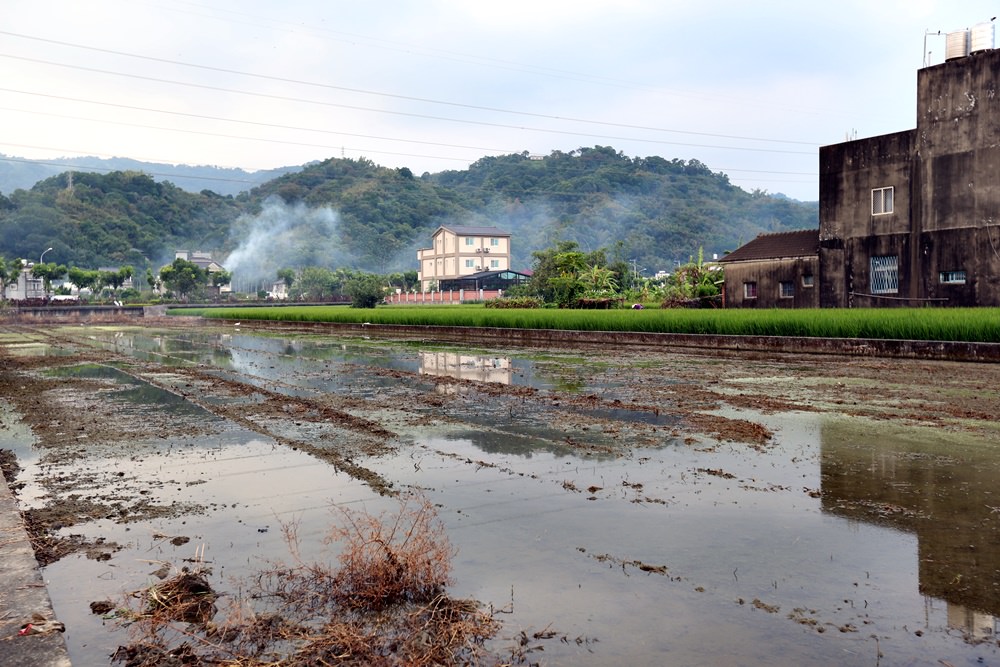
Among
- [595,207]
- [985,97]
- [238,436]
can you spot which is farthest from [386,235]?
[238,436]

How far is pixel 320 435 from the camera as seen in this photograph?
371 inches

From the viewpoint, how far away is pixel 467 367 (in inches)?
719

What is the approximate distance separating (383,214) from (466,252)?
32.2 meters

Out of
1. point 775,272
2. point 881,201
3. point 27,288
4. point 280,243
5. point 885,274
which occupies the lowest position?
point 885,274

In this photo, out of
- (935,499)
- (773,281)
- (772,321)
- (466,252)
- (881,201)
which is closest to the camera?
(935,499)

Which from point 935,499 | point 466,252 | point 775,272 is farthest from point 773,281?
point 466,252

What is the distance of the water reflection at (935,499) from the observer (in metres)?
4.38

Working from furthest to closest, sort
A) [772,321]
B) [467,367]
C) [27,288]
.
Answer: [27,288]
[772,321]
[467,367]

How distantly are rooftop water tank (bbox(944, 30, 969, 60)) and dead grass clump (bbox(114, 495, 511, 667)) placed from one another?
90.8ft

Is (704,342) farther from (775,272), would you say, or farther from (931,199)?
(775,272)

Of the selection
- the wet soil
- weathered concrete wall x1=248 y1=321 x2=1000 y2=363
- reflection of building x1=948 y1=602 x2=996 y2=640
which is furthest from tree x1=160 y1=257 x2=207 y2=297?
reflection of building x1=948 y1=602 x2=996 y2=640

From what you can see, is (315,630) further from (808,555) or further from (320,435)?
(320,435)

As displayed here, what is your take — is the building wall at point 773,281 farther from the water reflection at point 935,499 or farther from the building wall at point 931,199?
the water reflection at point 935,499

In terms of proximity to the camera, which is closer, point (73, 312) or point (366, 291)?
point (366, 291)
